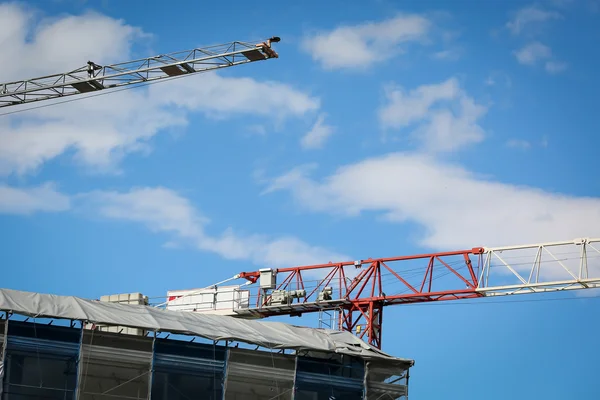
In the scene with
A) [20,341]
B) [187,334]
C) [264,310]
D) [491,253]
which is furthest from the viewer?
[264,310]

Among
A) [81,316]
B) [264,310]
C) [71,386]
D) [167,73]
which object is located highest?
[167,73]

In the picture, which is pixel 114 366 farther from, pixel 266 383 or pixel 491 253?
pixel 491 253

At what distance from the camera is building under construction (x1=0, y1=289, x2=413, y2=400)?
54.8 meters

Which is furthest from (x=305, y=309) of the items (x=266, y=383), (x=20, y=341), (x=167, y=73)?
(x=20, y=341)

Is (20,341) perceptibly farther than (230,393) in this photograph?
No

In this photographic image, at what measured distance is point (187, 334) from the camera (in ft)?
191

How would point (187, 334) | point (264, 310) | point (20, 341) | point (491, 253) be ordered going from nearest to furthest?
point (20, 341) < point (187, 334) < point (491, 253) < point (264, 310)

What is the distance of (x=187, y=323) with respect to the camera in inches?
2363

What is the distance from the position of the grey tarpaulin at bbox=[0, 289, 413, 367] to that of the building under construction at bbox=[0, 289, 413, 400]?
0.19ft

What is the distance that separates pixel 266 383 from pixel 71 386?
10515 millimetres

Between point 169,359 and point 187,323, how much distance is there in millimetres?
2816

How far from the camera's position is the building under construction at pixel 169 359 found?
5481 centimetres

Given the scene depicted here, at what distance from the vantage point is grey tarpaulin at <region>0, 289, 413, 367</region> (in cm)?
5559

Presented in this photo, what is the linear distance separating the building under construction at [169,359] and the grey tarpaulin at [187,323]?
6 centimetres
